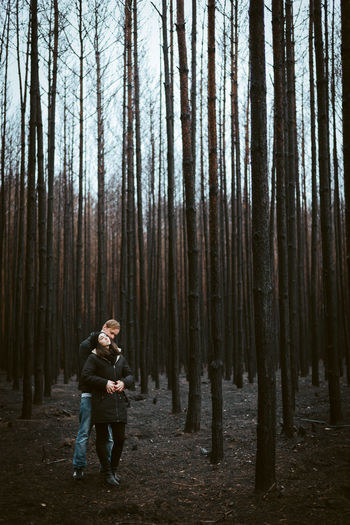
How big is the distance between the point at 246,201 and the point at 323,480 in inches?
325

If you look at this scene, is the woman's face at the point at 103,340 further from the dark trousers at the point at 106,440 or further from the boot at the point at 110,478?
the boot at the point at 110,478

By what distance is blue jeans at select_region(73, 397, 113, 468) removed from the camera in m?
3.95

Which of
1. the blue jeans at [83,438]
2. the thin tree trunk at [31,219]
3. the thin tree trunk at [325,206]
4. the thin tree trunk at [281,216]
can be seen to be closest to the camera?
the blue jeans at [83,438]

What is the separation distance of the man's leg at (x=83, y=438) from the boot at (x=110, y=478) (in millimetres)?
236

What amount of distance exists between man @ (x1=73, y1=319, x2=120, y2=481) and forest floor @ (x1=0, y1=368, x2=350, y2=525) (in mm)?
147

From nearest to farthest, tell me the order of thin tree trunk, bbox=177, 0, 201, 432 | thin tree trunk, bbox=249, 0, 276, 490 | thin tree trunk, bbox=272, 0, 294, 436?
thin tree trunk, bbox=249, 0, 276, 490 < thin tree trunk, bbox=272, 0, 294, 436 < thin tree trunk, bbox=177, 0, 201, 432

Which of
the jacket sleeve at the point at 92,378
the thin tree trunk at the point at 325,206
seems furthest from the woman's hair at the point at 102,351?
the thin tree trunk at the point at 325,206

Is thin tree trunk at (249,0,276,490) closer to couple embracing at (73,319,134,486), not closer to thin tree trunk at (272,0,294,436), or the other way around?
couple embracing at (73,319,134,486)

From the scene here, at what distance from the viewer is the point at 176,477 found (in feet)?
13.8

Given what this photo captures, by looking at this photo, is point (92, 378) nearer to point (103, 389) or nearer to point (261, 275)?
point (103, 389)

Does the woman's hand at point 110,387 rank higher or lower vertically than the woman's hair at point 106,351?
lower

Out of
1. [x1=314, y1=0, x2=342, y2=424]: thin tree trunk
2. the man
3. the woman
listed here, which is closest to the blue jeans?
the man

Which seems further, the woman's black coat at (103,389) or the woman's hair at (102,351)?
the woman's hair at (102,351)

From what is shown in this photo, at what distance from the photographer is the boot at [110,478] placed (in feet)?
12.6
